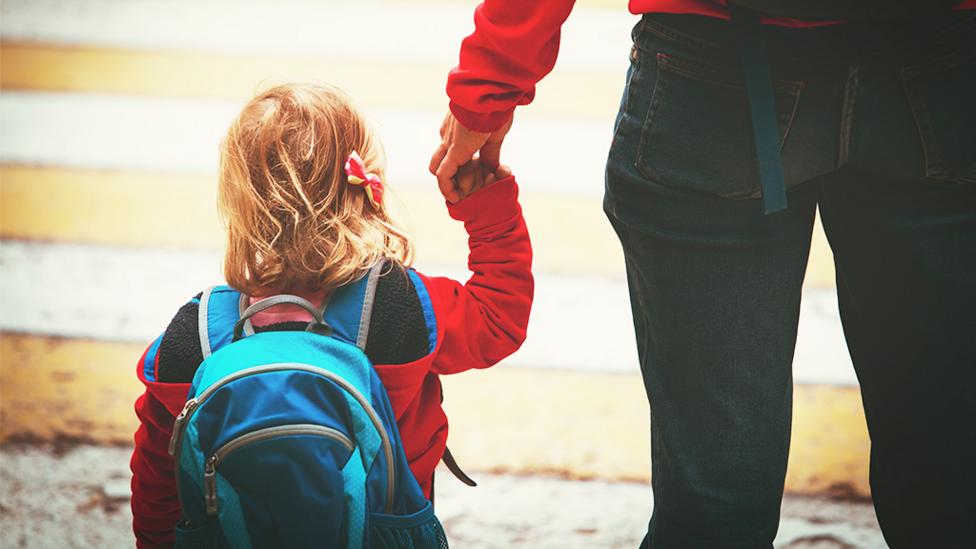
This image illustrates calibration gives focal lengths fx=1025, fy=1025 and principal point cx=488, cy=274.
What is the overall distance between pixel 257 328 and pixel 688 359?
73 cm

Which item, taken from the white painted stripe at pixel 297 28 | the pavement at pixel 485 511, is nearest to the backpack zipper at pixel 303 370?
the pavement at pixel 485 511

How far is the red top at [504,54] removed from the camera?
1.55 m

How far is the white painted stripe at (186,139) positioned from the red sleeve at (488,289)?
2.36m

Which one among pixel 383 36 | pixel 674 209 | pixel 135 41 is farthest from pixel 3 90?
pixel 674 209

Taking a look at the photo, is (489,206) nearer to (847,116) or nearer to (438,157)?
(438,157)

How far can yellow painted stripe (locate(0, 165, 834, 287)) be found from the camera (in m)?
4.01

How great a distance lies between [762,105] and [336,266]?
0.78m

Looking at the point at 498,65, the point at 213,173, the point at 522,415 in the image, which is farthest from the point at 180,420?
the point at 213,173

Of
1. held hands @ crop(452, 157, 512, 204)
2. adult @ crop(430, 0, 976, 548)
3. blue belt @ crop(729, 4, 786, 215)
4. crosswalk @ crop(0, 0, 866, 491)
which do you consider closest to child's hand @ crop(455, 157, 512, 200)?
held hands @ crop(452, 157, 512, 204)

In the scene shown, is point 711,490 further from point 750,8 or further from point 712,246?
point 750,8

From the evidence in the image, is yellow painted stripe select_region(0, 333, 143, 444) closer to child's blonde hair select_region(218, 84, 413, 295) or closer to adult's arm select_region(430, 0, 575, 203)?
child's blonde hair select_region(218, 84, 413, 295)

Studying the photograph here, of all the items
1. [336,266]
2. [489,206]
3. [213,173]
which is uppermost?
[489,206]

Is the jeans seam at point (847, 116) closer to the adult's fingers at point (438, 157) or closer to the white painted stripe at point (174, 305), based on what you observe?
the adult's fingers at point (438, 157)

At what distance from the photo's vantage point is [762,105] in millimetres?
1446
